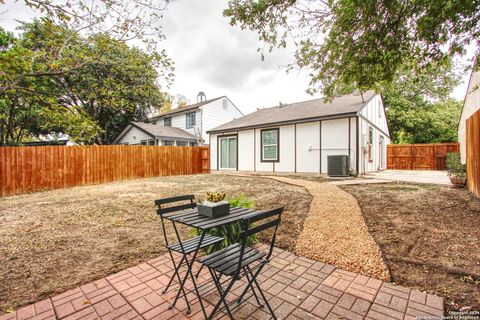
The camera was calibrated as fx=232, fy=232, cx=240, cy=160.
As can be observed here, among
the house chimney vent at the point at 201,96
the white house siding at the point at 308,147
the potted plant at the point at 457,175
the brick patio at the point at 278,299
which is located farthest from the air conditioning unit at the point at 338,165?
the house chimney vent at the point at 201,96

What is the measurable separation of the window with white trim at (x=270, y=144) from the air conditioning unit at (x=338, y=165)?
11.2 ft

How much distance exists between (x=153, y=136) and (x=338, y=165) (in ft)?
44.2

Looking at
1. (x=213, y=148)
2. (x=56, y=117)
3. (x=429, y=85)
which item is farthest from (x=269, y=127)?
(x=429, y=85)

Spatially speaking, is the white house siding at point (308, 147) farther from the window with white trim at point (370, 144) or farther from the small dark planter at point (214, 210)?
the small dark planter at point (214, 210)

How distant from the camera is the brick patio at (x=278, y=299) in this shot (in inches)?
79.3

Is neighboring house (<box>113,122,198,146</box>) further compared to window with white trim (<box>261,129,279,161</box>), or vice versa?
neighboring house (<box>113,122,198,146</box>)

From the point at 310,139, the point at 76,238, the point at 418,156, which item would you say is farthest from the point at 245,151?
the point at 418,156

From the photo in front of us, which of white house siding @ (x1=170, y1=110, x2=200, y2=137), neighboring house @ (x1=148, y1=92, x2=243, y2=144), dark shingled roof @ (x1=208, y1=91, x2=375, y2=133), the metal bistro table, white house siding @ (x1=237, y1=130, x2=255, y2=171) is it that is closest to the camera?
the metal bistro table

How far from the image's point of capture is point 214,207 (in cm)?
226

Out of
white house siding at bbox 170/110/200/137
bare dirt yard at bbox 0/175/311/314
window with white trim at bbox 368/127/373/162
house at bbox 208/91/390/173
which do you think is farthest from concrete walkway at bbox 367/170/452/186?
white house siding at bbox 170/110/200/137

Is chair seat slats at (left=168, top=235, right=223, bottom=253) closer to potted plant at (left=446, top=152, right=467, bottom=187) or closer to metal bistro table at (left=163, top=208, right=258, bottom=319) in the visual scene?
metal bistro table at (left=163, top=208, right=258, bottom=319)

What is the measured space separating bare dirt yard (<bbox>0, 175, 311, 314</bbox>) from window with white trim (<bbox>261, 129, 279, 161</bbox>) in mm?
6304

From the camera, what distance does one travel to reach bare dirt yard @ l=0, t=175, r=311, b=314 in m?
2.66

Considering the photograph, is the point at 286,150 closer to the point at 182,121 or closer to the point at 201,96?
the point at 182,121
